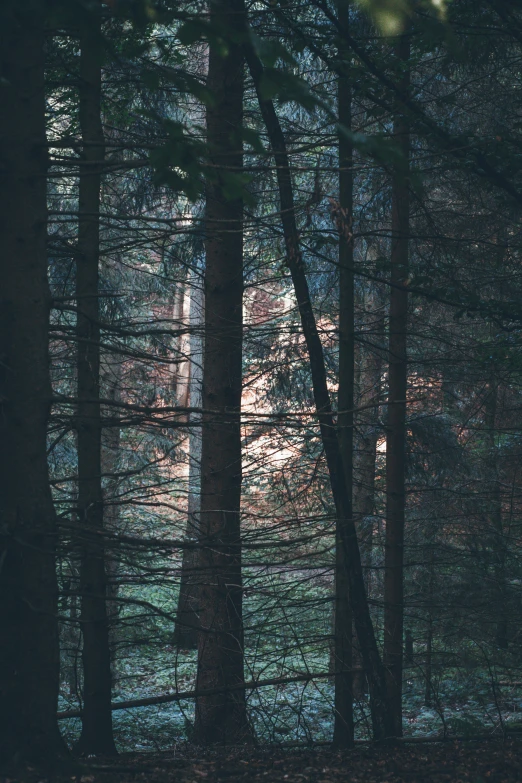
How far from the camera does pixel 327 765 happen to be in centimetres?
600

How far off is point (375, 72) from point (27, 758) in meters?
5.99

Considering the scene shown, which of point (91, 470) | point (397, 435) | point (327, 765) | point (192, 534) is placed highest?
point (397, 435)

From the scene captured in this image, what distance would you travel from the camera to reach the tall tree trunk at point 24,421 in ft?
13.0

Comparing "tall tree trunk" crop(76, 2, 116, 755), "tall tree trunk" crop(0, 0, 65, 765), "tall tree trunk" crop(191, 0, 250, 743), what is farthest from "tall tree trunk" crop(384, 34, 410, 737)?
"tall tree trunk" crop(0, 0, 65, 765)

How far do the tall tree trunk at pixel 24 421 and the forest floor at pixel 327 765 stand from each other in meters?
0.59

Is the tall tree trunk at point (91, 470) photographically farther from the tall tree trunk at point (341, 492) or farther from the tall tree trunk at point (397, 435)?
the tall tree trunk at point (397, 435)

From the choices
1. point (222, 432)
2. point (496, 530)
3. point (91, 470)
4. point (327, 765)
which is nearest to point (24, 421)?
point (91, 470)

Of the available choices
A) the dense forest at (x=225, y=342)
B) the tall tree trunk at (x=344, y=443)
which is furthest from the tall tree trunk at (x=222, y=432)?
the tall tree trunk at (x=344, y=443)

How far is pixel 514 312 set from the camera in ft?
22.8

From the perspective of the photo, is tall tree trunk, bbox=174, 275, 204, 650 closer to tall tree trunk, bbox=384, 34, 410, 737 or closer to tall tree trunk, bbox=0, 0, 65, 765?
tall tree trunk, bbox=0, 0, 65, 765

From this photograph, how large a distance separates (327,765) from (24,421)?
12.9ft

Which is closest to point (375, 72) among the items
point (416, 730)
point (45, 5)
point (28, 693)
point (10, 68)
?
point (10, 68)

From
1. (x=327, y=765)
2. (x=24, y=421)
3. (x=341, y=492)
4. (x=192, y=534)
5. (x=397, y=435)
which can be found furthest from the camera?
(x=397, y=435)

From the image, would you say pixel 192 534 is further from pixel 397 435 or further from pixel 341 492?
pixel 397 435
